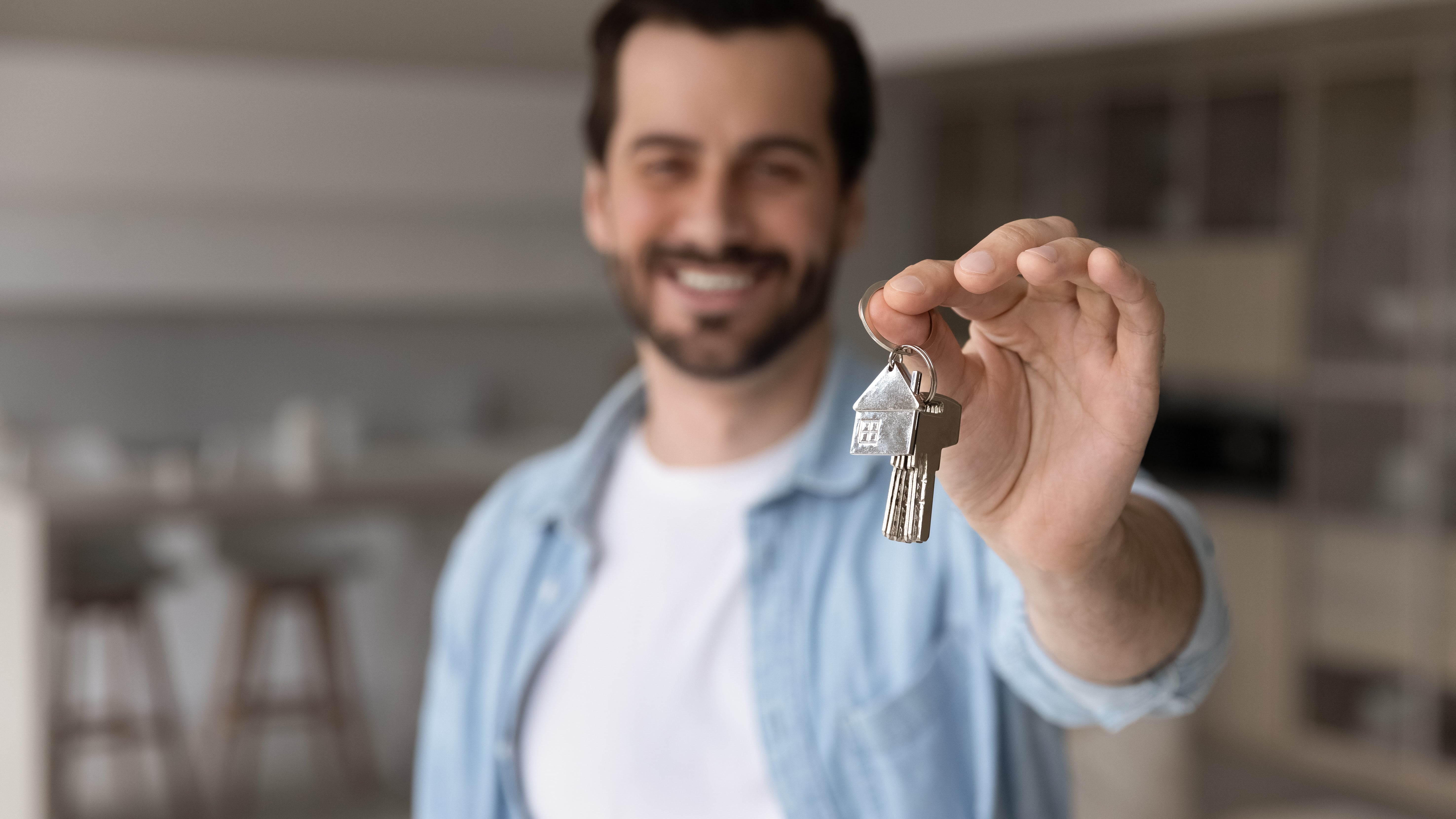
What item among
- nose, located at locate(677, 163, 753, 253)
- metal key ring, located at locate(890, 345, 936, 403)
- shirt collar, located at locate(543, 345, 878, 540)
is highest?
nose, located at locate(677, 163, 753, 253)

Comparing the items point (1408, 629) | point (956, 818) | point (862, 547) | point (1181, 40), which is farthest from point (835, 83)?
point (1408, 629)

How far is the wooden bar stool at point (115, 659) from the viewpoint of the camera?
3602 mm

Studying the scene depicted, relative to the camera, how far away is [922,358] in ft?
2.21

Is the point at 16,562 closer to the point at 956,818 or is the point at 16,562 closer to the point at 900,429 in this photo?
the point at 956,818

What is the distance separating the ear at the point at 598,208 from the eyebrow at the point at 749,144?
0.39 feet

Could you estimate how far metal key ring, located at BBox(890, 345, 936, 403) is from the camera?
2.14 feet

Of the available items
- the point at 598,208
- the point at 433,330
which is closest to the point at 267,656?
the point at 433,330

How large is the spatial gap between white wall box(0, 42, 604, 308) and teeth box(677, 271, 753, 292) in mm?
3913

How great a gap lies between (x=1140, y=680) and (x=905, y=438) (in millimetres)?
410

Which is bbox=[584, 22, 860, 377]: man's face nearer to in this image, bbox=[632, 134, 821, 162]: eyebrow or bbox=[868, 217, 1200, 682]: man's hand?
bbox=[632, 134, 821, 162]: eyebrow

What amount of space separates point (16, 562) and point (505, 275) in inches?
97.5

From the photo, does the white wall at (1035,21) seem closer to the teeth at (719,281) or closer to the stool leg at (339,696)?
the stool leg at (339,696)

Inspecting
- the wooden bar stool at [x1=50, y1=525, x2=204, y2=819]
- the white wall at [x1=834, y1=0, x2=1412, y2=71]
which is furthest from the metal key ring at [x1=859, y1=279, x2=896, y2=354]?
the white wall at [x1=834, y1=0, x2=1412, y2=71]

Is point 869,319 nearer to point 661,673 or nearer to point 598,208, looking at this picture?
point 661,673
